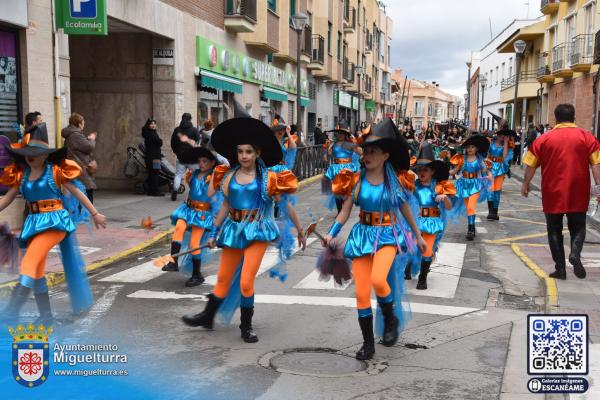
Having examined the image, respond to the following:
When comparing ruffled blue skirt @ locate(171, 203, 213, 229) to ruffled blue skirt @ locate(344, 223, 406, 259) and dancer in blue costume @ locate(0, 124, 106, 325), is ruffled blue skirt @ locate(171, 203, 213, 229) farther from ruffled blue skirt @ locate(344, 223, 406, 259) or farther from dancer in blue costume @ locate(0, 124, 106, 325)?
ruffled blue skirt @ locate(344, 223, 406, 259)

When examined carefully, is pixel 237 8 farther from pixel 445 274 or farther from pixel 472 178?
pixel 445 274

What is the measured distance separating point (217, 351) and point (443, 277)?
3834 mm

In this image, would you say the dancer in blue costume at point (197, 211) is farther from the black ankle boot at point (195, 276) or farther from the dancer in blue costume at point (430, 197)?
the dancer in blue costume at point (430, 197)

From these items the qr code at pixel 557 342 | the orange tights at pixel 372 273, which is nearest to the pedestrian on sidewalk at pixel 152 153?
the orange tights at pixel 372 273

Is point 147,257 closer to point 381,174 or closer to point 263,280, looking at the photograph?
point 263,280

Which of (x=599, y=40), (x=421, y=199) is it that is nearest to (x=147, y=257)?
(x=421, y=199)

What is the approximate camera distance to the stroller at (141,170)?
16031 millimetres

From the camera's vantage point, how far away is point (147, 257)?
9.69 meters

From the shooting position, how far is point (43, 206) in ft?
19.2

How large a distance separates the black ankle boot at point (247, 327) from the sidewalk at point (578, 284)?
9.19 ft

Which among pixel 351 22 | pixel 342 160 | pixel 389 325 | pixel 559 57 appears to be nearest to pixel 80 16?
pixel 342 160

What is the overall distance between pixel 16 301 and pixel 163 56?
12.3 metres

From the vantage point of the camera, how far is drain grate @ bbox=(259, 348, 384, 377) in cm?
499

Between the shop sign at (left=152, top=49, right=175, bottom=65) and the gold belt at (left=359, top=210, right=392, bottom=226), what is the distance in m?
12.9
